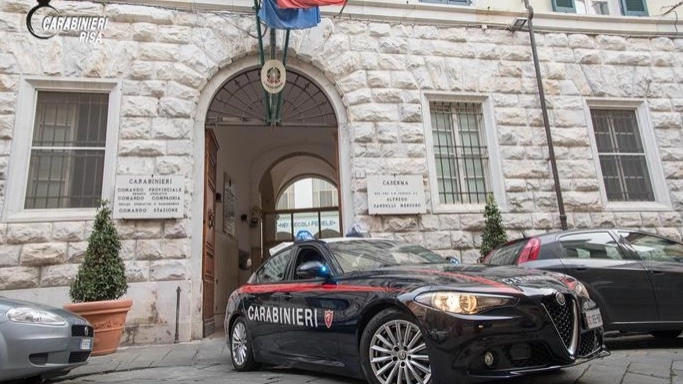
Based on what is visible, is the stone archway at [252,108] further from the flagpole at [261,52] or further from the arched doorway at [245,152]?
the flagpole at [261,52]

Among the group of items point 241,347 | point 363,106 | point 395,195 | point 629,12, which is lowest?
point 241,347

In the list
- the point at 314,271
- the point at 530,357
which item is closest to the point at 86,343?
the point at 314,271

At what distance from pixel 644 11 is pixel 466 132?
562 cm

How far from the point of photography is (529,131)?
10352mm

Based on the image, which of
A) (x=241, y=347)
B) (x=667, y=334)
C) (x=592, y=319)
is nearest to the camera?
(x=592, y=319)

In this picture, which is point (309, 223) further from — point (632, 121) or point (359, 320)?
point (359, 320)

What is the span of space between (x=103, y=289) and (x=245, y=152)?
821 centimetres

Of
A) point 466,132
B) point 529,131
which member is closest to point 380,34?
point 466,132

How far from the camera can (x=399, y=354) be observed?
3.77m

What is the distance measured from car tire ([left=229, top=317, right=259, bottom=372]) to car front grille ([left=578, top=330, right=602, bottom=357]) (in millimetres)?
3528

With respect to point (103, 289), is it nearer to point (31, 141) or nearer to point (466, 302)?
point (31, 141)

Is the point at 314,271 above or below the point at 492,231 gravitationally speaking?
below

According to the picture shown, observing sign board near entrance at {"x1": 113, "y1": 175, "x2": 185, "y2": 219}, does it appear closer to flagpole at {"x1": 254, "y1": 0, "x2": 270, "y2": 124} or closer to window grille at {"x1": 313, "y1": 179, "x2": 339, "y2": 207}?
flagpole at {"x1": 254, "y1": 0, "x2": 270, "y2": 124}

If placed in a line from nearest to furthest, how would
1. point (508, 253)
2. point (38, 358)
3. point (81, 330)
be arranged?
point (38, 358) → point (81, 330) → point (508, 253)
